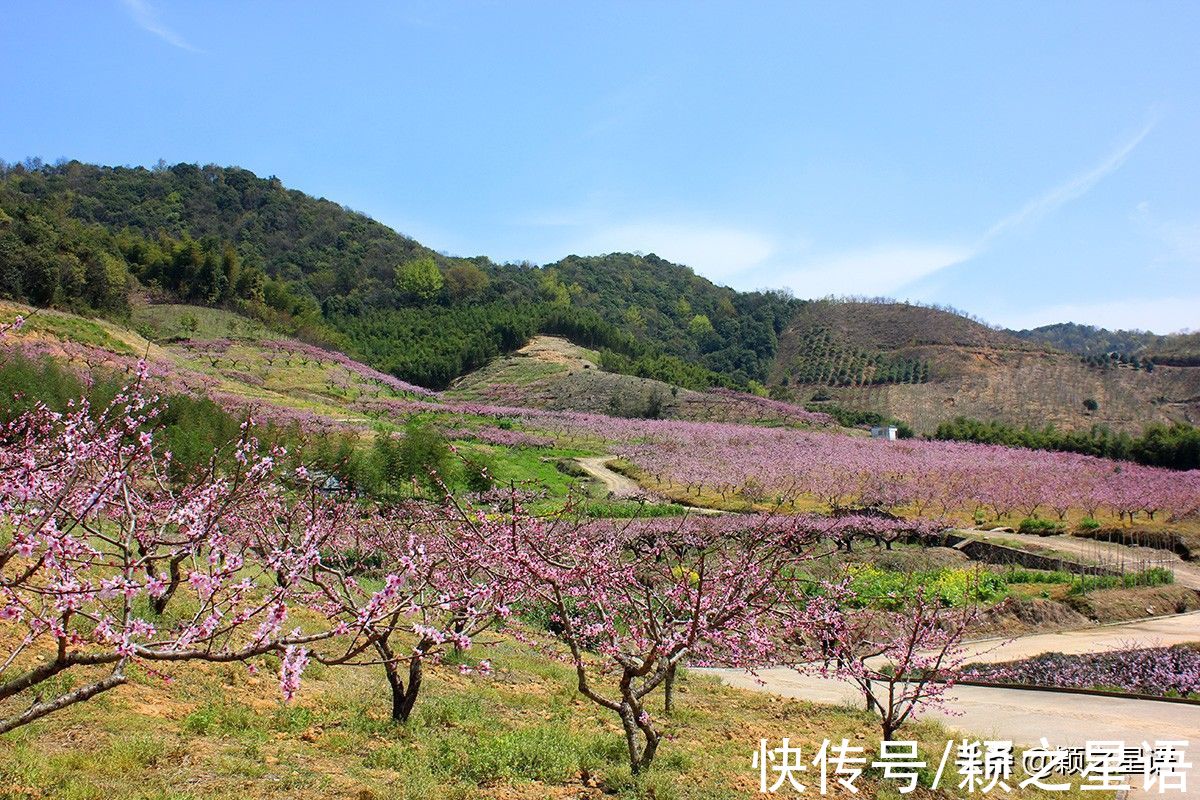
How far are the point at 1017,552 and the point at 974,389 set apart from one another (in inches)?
2945

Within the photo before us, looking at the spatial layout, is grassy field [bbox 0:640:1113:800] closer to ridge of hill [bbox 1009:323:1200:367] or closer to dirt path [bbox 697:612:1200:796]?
dirt path [bbox 697:612:1200:796]

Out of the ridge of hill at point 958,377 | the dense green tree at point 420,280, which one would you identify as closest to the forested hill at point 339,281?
the dense green tree at point 420,280

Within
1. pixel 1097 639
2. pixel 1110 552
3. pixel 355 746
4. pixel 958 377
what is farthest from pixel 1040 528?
pixel 958 377

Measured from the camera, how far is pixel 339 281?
116688 millimetres

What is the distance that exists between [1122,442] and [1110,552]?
3088cm

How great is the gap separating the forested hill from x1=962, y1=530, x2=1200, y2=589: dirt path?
53.6 m

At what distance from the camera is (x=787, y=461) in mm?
44750

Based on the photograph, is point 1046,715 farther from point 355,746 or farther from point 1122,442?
point 1122,442

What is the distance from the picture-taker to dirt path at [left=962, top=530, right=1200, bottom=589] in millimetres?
25281

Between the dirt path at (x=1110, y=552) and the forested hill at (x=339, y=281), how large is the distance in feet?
176

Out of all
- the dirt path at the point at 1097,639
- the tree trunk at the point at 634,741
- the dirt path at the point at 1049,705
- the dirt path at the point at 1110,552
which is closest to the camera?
the tree trunk at the point at 634,741

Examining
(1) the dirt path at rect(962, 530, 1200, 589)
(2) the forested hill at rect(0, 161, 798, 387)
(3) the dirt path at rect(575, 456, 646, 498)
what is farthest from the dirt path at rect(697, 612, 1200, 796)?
(2) the forested hill at rect(0, 161, 798, 387)

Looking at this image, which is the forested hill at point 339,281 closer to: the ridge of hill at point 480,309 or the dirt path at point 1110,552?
the ridge of hill at point 480,309

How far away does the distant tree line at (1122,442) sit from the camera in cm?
4959
